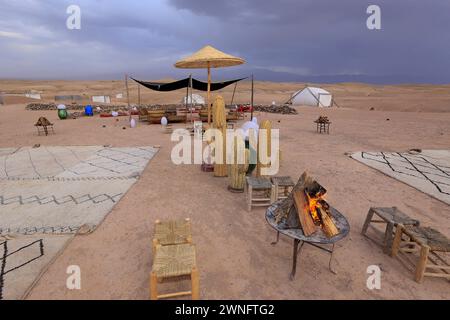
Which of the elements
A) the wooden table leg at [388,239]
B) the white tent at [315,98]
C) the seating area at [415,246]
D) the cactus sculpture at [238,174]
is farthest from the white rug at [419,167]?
the white tent at [315,98]

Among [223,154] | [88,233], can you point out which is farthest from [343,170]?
[88,233]

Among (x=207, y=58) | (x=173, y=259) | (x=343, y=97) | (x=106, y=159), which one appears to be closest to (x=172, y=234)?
(x=173, y=259)

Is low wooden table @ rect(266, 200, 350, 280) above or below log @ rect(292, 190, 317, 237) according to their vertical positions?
below

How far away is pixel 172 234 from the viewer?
3.86 m

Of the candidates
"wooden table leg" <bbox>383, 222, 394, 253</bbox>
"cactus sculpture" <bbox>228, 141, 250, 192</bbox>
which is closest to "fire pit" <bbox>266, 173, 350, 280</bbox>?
"wooden table leg" <bbox>383, 222, 394, 253</bbox>

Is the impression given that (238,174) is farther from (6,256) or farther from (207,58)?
(207,58)

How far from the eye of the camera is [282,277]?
3.46 meters

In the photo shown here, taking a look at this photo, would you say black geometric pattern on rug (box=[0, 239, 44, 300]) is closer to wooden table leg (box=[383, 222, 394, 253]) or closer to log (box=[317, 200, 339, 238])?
log (box=[317, 200, 339, 238])

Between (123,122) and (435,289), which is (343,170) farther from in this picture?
(123,122)

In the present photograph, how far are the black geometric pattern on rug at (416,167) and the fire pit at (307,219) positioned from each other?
4341mm

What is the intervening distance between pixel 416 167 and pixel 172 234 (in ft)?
25.2

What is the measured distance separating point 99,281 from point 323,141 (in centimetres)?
1031

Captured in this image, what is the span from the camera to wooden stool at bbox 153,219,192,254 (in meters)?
3.68

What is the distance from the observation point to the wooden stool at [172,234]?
368 cm
